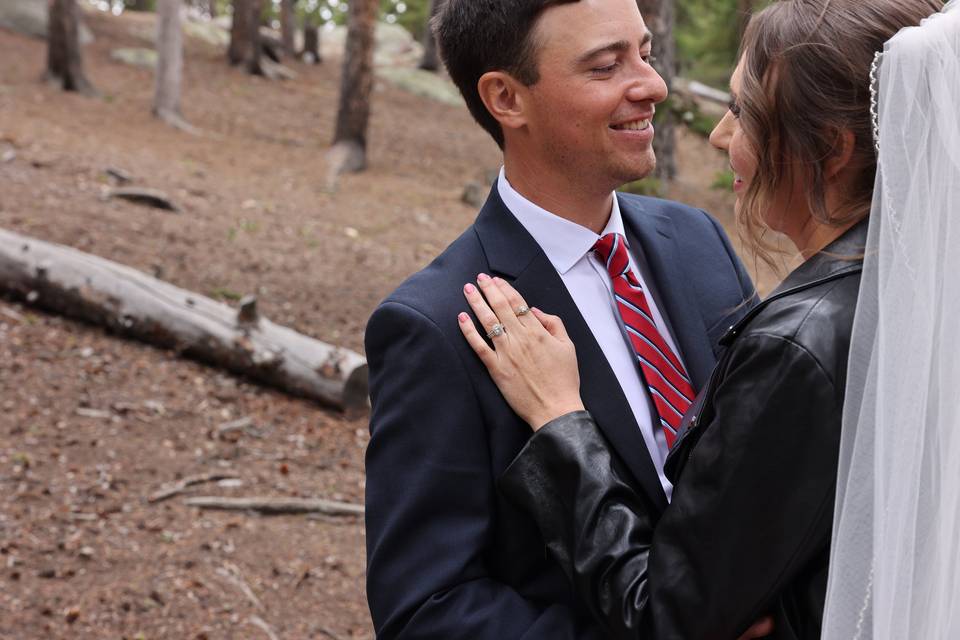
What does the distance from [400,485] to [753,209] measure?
3.23 feet

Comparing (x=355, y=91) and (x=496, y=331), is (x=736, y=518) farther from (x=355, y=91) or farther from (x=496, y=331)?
(x=355, y=91)

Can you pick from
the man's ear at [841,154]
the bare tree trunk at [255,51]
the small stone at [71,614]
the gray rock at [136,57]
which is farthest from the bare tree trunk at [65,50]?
the man's ear at [841,154]

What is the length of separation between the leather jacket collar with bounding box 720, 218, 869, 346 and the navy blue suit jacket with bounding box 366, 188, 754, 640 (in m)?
0.33

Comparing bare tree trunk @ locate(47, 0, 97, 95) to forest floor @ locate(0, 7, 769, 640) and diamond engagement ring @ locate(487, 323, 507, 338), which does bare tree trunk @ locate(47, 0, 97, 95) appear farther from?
diamond engagement ring @ locate(487, 323, 507, 338)

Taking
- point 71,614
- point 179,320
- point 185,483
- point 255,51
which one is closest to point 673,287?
point 71,614

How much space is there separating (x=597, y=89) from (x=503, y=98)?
29 centimetres

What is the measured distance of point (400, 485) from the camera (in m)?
2.38

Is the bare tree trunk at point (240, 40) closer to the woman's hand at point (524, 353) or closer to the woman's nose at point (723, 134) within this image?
the woman's hand at point (524, 353)

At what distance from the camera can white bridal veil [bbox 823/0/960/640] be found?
1864mm

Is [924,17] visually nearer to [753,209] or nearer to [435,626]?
[753,209]

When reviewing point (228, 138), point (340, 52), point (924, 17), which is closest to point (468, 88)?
point (924, 17)

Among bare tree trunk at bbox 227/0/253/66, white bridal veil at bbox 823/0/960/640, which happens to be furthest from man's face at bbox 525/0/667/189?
bare tree trunk at bbox 227/0/253/66

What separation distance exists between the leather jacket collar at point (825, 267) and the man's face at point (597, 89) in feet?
2.36

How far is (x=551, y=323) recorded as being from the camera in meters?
2.49
